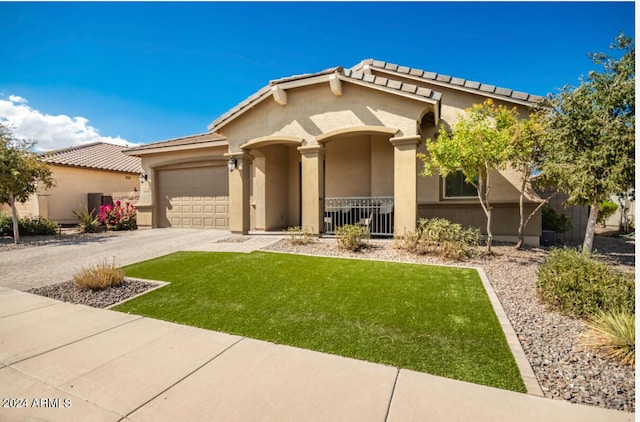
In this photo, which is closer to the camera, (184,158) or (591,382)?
(591,382)

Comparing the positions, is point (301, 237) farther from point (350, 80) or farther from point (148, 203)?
point (148, 203)

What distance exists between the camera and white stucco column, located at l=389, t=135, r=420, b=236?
8.38 meters

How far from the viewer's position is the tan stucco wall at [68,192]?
54.1 ft

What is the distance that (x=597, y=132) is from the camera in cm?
574

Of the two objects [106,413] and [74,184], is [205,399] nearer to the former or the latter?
[106,413]

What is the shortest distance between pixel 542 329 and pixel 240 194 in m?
9.57

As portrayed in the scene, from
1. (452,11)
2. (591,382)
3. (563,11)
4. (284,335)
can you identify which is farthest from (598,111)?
(284,335)

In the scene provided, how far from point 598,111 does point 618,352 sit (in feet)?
16.7

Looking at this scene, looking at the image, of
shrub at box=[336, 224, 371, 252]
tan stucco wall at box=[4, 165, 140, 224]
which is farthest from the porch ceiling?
tan stucco wall at box=[4, 165, 140, 224]

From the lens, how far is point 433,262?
265 inches

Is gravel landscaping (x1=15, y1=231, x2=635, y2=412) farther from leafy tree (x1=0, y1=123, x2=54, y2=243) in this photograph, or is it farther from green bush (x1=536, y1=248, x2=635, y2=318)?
leafy tree (x1=0, y1=123, x2=54, y2=243)

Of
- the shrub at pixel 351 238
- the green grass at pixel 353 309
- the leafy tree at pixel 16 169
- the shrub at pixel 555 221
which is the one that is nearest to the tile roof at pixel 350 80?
the shrub at pixel 351 238

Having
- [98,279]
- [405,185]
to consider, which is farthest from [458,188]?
[98,279]

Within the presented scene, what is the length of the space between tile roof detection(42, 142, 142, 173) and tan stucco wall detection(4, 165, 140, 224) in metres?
0.38
